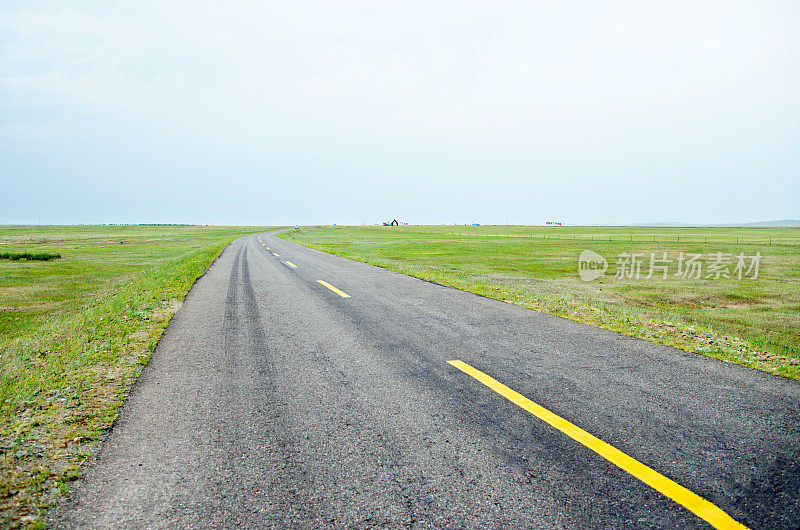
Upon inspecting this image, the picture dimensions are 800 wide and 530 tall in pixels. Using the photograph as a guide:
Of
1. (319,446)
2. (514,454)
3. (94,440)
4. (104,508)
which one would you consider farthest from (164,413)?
(514,454)

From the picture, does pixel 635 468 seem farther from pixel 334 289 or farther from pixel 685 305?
pixel 685 305

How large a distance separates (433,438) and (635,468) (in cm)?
147

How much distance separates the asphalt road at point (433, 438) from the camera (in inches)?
92.6

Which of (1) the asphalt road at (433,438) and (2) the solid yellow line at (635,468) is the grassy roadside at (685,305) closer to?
(1) the asphalt road at (433,438)

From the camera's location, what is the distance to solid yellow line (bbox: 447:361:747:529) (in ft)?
7.30

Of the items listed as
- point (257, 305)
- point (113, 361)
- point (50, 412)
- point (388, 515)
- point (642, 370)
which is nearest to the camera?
point (388, 515)

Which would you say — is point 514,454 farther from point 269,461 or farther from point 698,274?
point 698,274

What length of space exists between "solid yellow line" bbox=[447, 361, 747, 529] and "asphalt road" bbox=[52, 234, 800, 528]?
0.06 m

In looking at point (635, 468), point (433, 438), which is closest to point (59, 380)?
point (433, 438)

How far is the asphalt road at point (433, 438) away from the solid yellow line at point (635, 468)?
6 centimetres

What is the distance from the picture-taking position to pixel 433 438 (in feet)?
10.4

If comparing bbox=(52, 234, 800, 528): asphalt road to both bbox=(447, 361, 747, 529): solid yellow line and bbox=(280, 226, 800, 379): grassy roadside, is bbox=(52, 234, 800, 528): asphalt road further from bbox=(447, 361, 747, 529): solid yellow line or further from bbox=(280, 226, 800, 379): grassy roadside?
bbox=(280, 226, 800, 379): grassy roadside

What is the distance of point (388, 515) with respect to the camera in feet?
7.59

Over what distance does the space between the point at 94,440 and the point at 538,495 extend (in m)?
3.60
